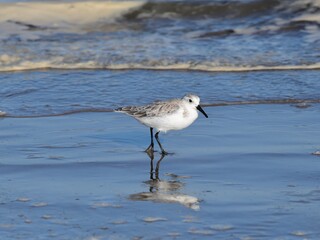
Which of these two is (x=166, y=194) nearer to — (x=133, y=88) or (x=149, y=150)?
(x=149, y=150)

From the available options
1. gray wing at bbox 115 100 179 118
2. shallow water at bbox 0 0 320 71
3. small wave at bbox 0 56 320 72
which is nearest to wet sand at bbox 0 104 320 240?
gray wing at bbox 115 100 179 118

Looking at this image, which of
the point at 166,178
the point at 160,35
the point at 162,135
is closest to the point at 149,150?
the point at 162,135

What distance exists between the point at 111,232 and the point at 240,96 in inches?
193

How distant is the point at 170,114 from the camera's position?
8.02 metres

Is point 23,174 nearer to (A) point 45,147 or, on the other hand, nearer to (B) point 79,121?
(A) point 45,147

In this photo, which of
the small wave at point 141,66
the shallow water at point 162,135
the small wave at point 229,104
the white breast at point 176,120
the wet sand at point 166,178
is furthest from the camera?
the small wave at point 141,66

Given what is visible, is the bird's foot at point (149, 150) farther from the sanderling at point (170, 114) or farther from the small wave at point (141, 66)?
the small wave at point (141, 66)

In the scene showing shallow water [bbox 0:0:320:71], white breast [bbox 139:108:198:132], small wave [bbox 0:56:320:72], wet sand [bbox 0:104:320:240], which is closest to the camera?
wet sand [bbox 0:104:320:240]

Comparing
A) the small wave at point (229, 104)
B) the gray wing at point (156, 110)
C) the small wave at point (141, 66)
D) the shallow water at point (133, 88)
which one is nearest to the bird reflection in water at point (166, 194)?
the gray wing at point (156, 110)

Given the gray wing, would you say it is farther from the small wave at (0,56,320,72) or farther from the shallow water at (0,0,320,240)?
the small wave at (0,56,320,72)

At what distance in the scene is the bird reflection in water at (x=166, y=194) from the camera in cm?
629

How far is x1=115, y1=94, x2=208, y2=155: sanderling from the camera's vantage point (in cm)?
802

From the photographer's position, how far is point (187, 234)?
548cm

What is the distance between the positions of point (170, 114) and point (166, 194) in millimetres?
1640
